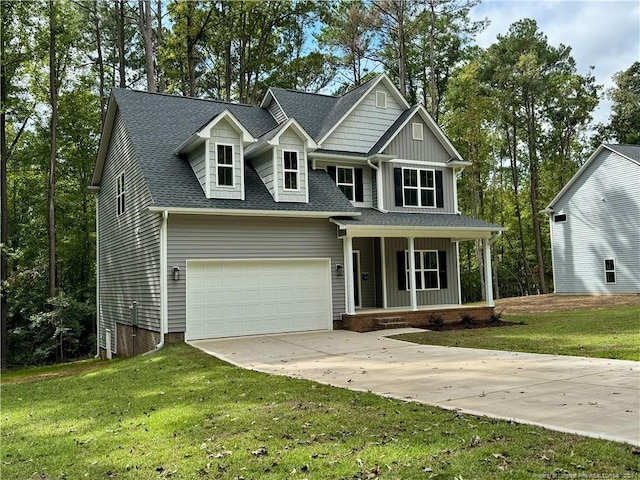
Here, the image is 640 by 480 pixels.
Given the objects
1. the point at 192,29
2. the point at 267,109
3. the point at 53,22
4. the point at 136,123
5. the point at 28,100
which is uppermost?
the point at 192,29

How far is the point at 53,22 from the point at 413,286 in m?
16.8

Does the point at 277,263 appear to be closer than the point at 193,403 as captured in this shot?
No

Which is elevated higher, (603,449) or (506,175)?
(506,175)

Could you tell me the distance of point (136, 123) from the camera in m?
16.7

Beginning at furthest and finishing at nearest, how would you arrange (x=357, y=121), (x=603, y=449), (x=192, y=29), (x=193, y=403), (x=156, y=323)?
1. (x=192, y=29)
2. (x=357, y=121)
3. (x=156, y=323)
4. (x=193, y=403)
5. (x=603, y=449)

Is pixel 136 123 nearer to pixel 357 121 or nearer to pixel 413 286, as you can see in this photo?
pixel 357 121

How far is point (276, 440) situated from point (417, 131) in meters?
15.0

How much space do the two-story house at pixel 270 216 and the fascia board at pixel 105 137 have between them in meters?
0.06

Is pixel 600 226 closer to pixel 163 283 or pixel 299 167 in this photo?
pixel 299 167

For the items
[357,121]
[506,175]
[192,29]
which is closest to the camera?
[357,121]

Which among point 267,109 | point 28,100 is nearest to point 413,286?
point 267,109

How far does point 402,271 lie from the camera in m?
18.2

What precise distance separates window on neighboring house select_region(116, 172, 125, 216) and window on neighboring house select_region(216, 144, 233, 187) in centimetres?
447

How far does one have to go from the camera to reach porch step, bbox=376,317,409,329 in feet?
50.4
